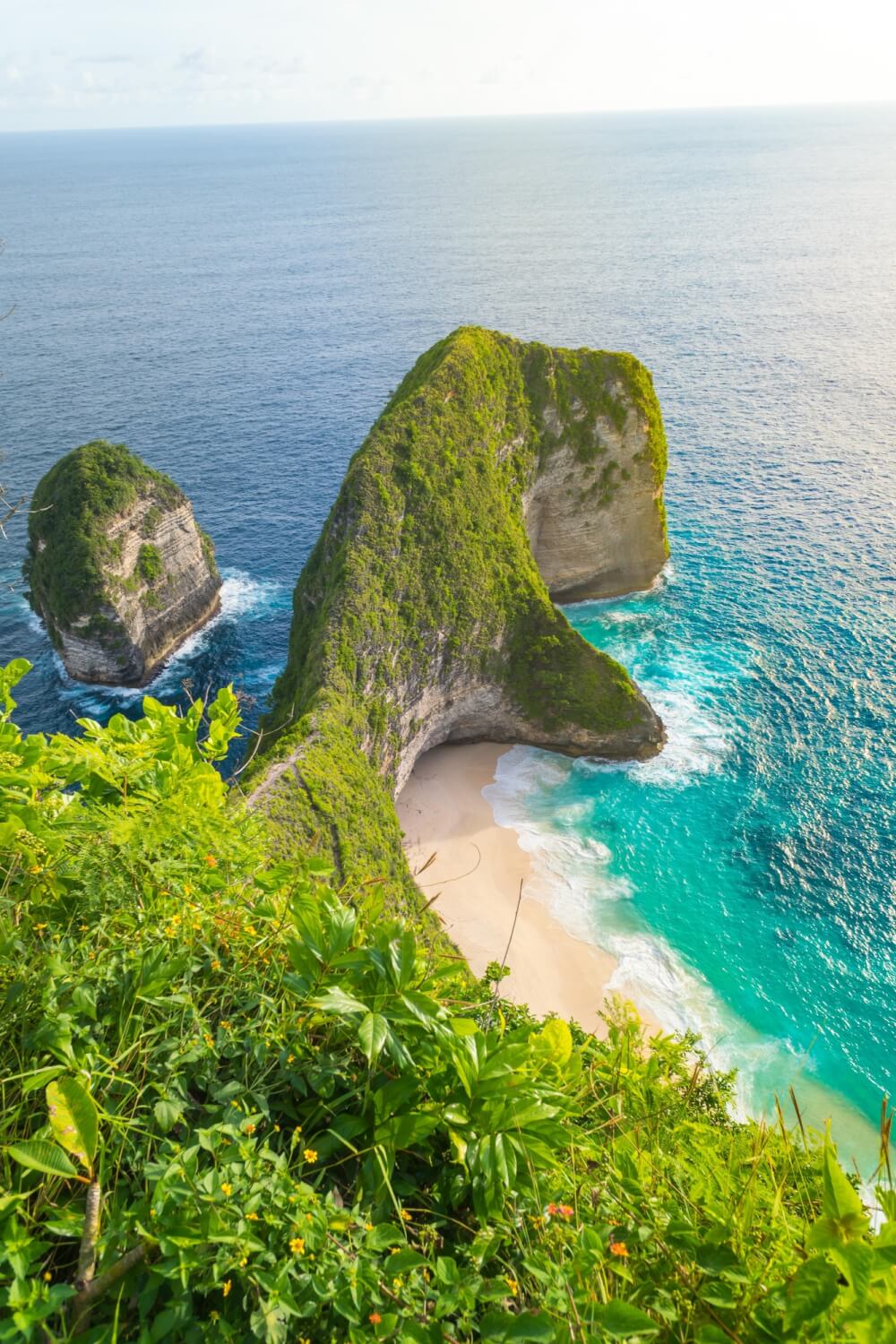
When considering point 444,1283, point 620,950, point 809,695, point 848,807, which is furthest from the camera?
point 809,695

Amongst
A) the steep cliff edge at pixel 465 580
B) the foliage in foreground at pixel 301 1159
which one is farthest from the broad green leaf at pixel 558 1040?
the steep cliff edge at pixel 465 580

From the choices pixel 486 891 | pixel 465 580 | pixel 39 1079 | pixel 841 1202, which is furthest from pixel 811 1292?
pixel 465 580

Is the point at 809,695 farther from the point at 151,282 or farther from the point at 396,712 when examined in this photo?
the point at 151,282

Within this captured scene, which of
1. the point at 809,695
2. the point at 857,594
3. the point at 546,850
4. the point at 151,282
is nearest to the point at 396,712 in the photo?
the point at 546,850

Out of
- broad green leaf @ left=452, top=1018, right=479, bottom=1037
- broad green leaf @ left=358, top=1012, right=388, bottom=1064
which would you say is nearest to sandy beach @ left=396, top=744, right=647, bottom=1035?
broad green leaf @ left=452, top=1018, right=479, bottom=1037

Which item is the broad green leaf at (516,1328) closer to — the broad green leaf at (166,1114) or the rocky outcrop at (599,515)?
the broad green leaf at (166,1114)

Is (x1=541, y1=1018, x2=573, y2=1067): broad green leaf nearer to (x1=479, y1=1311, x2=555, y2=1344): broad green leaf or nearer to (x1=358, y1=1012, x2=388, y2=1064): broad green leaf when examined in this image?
(x1=358, y1=1012, x2=388, y2=1064): broad green leaf
